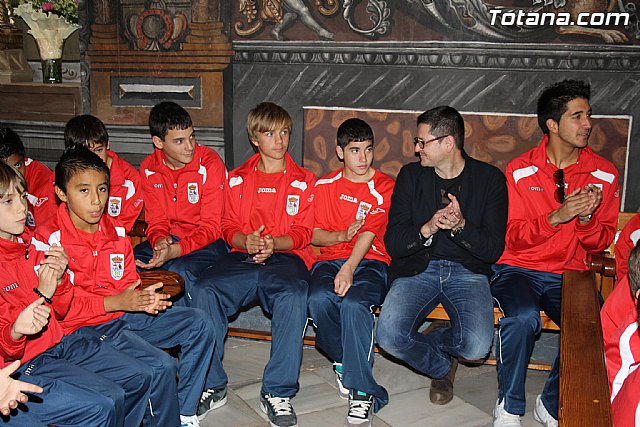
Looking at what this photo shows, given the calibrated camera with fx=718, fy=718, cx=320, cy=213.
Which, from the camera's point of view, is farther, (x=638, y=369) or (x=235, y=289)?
(x=235, y=289)

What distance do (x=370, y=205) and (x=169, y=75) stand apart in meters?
1.66

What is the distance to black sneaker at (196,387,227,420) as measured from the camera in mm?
3518

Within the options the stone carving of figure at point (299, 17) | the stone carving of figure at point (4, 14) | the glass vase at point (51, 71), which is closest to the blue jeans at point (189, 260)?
the stone carving of figure at point (299, 17)

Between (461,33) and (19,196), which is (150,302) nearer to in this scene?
(19,196)

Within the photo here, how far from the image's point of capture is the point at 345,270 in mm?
3615

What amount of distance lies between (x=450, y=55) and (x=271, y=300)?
1697mm

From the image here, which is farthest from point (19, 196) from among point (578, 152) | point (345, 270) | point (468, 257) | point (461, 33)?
point (578, 152)

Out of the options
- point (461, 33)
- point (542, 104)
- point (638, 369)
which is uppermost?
point (461, 33)

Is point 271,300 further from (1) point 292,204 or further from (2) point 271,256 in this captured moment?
(1) point 292,204

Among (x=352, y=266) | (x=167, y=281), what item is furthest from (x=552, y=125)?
(x=167, y=281)

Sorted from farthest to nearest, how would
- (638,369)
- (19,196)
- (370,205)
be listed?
(370,205) → (19,196) → (638,369)

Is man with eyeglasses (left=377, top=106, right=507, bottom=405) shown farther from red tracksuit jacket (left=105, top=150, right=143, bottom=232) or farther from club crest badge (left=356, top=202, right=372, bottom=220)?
red tracksuit jacket (left=105, top=150, right=143, bottom=232)

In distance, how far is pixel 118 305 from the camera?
10.0ft

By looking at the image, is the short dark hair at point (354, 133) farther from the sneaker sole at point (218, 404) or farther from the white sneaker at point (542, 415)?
the white sneaker at point (542, 415)
